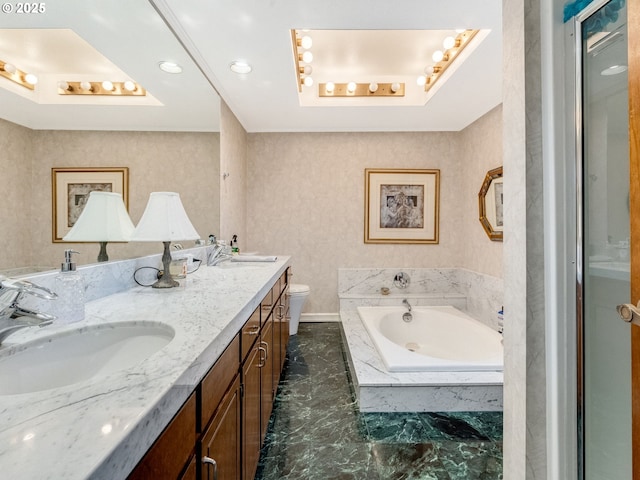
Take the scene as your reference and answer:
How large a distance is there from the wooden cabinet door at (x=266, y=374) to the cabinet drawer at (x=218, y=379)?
43 cm

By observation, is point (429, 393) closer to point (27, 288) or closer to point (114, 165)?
point (27, 288)

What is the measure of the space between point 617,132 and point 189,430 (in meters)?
1.45

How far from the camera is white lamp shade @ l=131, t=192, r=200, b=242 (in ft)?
4.64

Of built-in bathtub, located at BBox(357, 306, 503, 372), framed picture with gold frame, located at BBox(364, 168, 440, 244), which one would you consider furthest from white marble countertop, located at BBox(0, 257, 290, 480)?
framed picture with gold frame, located at BBox(364, 168, 440, 244)

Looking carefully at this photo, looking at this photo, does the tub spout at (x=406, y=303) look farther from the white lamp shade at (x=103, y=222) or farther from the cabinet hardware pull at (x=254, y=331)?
the white lamp shade at (x=103, y=222)

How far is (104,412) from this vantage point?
0.46m

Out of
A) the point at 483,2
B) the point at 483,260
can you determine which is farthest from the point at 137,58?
the point at 483,260

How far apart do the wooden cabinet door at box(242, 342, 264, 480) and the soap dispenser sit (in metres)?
0.59

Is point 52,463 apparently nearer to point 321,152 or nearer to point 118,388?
point 118,388

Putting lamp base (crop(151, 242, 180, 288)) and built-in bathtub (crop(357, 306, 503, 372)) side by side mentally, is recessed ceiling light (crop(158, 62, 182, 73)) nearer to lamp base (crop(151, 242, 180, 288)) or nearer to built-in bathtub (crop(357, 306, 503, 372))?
lamp base (crop(151, 242, 180, 288))

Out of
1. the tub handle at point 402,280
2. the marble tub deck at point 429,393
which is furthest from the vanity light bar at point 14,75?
the tub handle at point 402,280

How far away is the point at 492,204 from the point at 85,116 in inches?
127

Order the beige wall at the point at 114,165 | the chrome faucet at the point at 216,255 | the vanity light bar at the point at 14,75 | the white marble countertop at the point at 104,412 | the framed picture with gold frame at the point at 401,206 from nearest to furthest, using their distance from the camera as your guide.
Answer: the white marble countertop at the point at 104,412, the vanity light bar at the point at 14,75, the beige wall at the point at 114,165, the chrome faucet at the point at 216,255, the framed picture with gold frame at the point at 401,206

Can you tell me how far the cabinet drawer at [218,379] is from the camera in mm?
764
